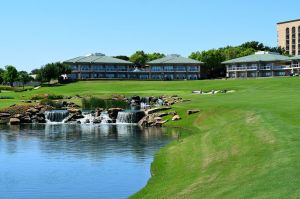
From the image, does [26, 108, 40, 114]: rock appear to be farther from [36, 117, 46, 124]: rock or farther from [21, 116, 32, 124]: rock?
[21, 116, 32, 124]: rock

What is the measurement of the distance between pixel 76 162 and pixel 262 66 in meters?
154

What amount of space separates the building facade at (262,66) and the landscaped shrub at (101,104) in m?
94.3

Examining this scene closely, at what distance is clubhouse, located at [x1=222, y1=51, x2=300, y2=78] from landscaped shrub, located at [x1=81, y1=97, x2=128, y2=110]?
93.2 meters

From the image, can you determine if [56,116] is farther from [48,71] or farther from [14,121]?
[48,71]

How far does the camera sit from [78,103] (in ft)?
337

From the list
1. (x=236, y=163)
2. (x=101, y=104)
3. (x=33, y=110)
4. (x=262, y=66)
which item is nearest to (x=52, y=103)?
(x=101, y=104)

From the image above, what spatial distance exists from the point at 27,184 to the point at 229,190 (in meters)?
15.3

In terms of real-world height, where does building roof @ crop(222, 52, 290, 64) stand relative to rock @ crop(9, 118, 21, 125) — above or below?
above

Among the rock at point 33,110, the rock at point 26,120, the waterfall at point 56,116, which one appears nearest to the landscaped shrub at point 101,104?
the rock at point 33,110

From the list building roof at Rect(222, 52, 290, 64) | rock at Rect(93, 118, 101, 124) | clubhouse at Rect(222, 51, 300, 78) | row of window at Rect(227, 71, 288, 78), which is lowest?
rock at Rect(93, 118, 101, 124)

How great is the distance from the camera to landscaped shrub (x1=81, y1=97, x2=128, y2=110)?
99062 millimetres

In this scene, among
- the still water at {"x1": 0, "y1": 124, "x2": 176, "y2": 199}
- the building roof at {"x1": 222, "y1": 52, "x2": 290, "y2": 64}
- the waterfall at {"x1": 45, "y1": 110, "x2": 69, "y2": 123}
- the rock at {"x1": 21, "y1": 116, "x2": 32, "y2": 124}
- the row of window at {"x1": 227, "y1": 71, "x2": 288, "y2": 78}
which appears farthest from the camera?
the row of window at {"x1": 227, "y1": 71, "x2": 288, "y2": 78}

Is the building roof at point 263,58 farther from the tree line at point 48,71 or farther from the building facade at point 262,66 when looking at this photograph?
the tree line at point 48,71

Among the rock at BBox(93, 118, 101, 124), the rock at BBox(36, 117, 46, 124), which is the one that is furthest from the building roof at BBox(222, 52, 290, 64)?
the rock at BBox(36, 117, 46, 124)
